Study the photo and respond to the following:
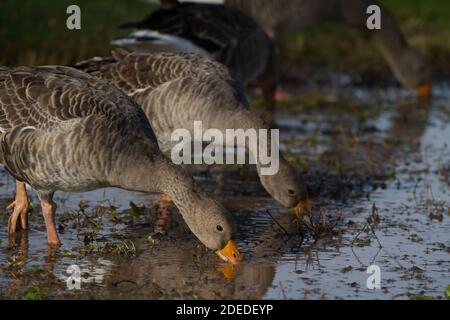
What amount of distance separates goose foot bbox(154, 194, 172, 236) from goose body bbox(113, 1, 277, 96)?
228cm

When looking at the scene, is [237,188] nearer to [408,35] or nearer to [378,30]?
[378,30]

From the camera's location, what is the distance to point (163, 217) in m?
9.20

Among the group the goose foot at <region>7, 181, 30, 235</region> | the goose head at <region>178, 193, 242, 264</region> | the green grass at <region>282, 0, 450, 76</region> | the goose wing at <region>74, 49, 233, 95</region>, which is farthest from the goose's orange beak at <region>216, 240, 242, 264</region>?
the green grass at <region>282, 0, 450, 76</region>

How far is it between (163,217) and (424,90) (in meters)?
7.81

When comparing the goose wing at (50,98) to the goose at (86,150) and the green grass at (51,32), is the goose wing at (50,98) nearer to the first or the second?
the goose at (86,150)

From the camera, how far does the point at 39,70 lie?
8.47 meters

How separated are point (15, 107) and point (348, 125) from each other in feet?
21.8

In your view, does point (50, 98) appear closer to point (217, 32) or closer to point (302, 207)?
point (302, 207)

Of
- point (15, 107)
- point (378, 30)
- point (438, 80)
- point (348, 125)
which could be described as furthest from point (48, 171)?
point (438, 80)

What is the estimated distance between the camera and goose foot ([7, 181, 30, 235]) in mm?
8297

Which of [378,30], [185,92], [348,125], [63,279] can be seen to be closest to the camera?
[63,279]

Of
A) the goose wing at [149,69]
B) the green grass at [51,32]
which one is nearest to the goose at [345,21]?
the green grass at [51,32]

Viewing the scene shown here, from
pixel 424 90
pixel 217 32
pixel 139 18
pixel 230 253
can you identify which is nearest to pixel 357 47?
pixel 424 90
